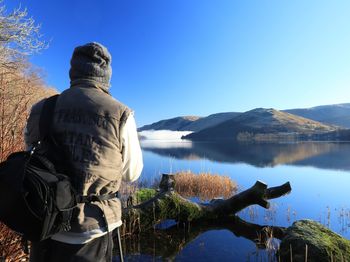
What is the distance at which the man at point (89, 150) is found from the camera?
2.56 meters

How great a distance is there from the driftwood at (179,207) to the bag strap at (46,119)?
23.8 ft

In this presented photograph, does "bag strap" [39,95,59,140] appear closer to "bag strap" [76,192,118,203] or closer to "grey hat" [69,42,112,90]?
"grey hat" [69,42,112,90]

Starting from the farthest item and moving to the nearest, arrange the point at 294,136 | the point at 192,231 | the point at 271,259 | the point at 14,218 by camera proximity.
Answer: the point at 294,136
the point at 192,231
the point at 271,259
the point at 14,218

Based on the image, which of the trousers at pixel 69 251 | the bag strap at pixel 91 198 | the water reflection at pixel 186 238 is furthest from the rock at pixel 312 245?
the bag strap at pixel 91 198

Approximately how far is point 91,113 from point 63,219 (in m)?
0.91

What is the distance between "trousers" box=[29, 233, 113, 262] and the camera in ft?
8.29

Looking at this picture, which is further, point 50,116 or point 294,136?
point 294,136

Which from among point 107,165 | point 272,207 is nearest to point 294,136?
point 272,207

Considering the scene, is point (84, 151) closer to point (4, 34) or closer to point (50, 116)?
point (50, 116)

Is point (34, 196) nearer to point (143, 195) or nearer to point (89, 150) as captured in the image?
point (89, 150)

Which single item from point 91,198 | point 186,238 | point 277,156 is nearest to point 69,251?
point 91,198

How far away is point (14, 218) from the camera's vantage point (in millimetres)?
2186

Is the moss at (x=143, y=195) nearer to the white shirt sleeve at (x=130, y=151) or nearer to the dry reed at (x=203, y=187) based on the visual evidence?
the dry reed at (x=203, y=187)

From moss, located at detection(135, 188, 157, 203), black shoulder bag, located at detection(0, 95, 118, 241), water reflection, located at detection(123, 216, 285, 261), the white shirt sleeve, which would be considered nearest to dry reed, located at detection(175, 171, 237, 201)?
moss, located at detection(135, 188, 157, 203)
